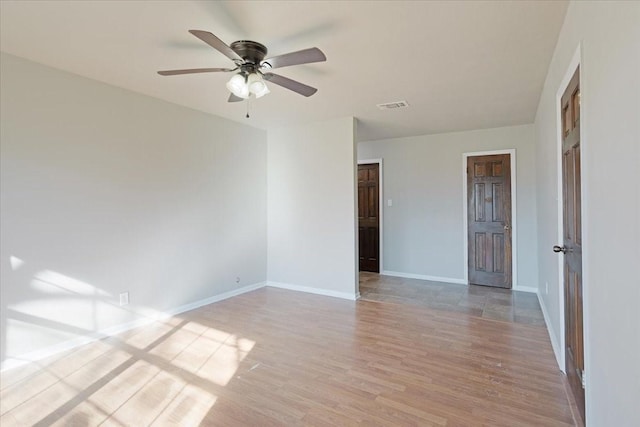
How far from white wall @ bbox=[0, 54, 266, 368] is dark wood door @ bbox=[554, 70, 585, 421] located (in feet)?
12.3

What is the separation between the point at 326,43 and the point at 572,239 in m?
2.18

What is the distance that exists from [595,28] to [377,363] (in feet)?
8.08

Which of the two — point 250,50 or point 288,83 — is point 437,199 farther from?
point 250,50

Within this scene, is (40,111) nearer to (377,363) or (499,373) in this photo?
(377,363)

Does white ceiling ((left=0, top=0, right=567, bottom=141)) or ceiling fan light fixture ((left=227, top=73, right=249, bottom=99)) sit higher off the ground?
white ceiling ((left=0, top=0, right=567, bottom=141))

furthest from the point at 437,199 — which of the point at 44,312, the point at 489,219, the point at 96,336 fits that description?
the point at 44,312

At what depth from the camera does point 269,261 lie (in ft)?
17.0

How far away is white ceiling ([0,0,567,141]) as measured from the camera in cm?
A: 201

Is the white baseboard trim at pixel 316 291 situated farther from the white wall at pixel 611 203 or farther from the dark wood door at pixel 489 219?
the white wall at pixel 611 203

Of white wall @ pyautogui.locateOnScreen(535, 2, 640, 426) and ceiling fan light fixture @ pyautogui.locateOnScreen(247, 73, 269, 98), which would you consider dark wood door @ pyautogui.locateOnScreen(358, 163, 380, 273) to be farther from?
white wall @ pyautogui.locateOnScreen(535, 2, 640, 426)

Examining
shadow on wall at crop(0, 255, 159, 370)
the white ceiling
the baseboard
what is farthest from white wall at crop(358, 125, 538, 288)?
shadow on wall at crop(0, 255, 159, 370)

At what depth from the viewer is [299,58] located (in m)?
2.10

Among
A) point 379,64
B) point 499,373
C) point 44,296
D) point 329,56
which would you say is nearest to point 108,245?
point 44,296

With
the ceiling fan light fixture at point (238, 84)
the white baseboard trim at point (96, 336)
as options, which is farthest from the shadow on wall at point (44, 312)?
the ceiling fan light fixture at point (238, 84)
